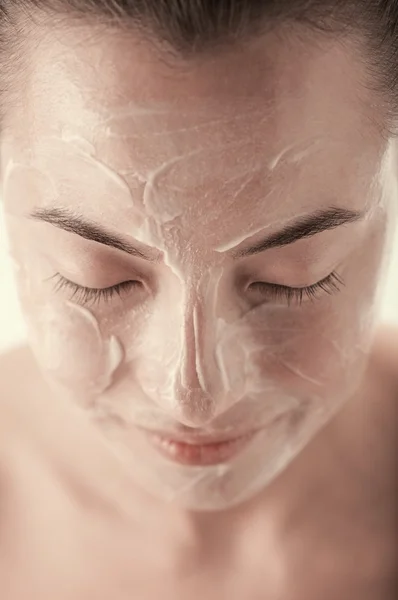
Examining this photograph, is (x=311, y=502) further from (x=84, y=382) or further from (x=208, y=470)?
(x=84, y=382)

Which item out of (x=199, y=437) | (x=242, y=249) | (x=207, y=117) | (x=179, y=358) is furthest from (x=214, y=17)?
(x=199, y=437)

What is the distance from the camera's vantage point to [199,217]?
0.61 m

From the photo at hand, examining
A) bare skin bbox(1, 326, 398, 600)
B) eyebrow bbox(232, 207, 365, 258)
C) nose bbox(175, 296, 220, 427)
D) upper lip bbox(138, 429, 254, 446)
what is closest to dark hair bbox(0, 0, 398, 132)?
eyebrow bbox(232, 207, 365, 258)

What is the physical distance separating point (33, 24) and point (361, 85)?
259mm

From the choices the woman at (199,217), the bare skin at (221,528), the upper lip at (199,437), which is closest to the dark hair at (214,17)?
the woman at (199,217)

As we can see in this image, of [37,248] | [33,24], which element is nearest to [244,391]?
[37,248]

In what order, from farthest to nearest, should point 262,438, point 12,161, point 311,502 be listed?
point 311,502 < point 262,438 < point 12,161

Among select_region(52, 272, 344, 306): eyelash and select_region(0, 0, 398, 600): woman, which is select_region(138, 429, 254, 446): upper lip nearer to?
select_region(0, 0, 398, 600): woman

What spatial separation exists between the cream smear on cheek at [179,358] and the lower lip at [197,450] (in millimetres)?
11

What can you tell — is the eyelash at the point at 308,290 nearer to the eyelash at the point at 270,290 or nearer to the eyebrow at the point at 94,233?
the eyelash at the point at 270,290

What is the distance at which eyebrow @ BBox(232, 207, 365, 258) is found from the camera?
24.9 inches

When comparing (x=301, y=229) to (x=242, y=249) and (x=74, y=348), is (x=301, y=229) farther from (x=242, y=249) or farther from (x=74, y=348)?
(x=74, y=348)

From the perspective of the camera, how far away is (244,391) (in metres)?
0.73

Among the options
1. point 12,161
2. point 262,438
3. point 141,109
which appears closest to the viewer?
point 141,109
